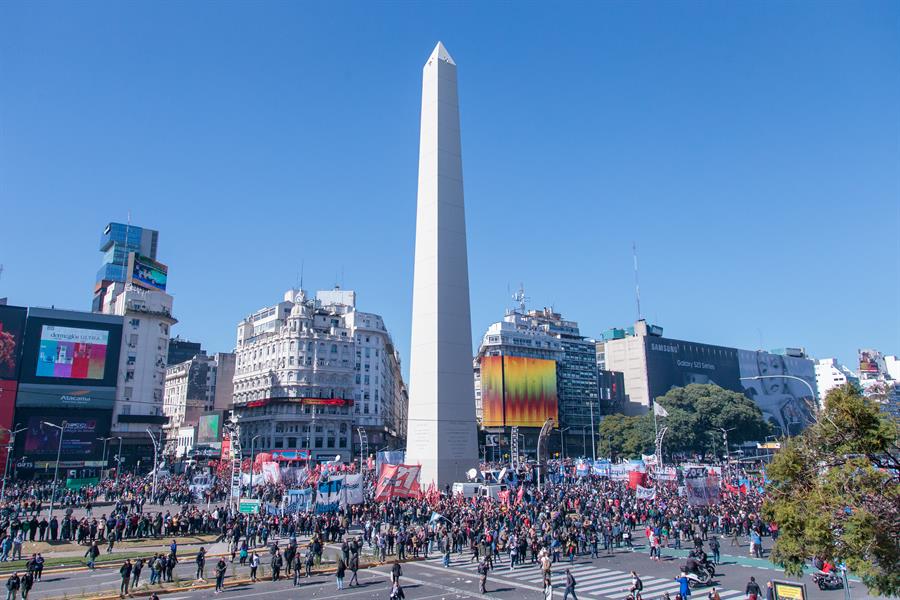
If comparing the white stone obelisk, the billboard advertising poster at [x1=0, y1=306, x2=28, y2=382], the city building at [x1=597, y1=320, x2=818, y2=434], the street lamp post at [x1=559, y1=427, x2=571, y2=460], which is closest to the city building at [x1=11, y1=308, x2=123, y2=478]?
the billboard advertising poster at [x1=0, y1=306, x2=28, y2=382]

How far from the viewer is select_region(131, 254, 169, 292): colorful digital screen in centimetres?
9012

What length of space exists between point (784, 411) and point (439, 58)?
140707 millimetres

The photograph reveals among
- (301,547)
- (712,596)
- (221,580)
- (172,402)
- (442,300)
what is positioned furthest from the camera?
(172,402)

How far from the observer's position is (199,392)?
121 meters

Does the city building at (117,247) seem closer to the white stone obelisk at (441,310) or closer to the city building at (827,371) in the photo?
the white stone obelisk at (441,310)

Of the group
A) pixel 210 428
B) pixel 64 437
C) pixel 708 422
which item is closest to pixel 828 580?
pixel 64 437

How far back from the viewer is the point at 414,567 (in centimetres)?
2517

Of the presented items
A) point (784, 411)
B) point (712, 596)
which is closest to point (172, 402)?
point (712, 596)

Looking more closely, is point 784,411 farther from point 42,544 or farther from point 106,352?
→ point 42,544

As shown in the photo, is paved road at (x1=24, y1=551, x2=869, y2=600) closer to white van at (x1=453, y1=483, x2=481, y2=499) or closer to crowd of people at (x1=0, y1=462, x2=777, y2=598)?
crowd of people at (x1=0, y1=462, x2=777, y2=598)

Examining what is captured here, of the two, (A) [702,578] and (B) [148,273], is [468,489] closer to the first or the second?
(A) [702,578]

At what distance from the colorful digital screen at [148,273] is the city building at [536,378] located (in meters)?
51.7

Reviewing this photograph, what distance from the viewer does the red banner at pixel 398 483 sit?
35.5m

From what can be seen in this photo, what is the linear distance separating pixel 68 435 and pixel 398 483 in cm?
5588
